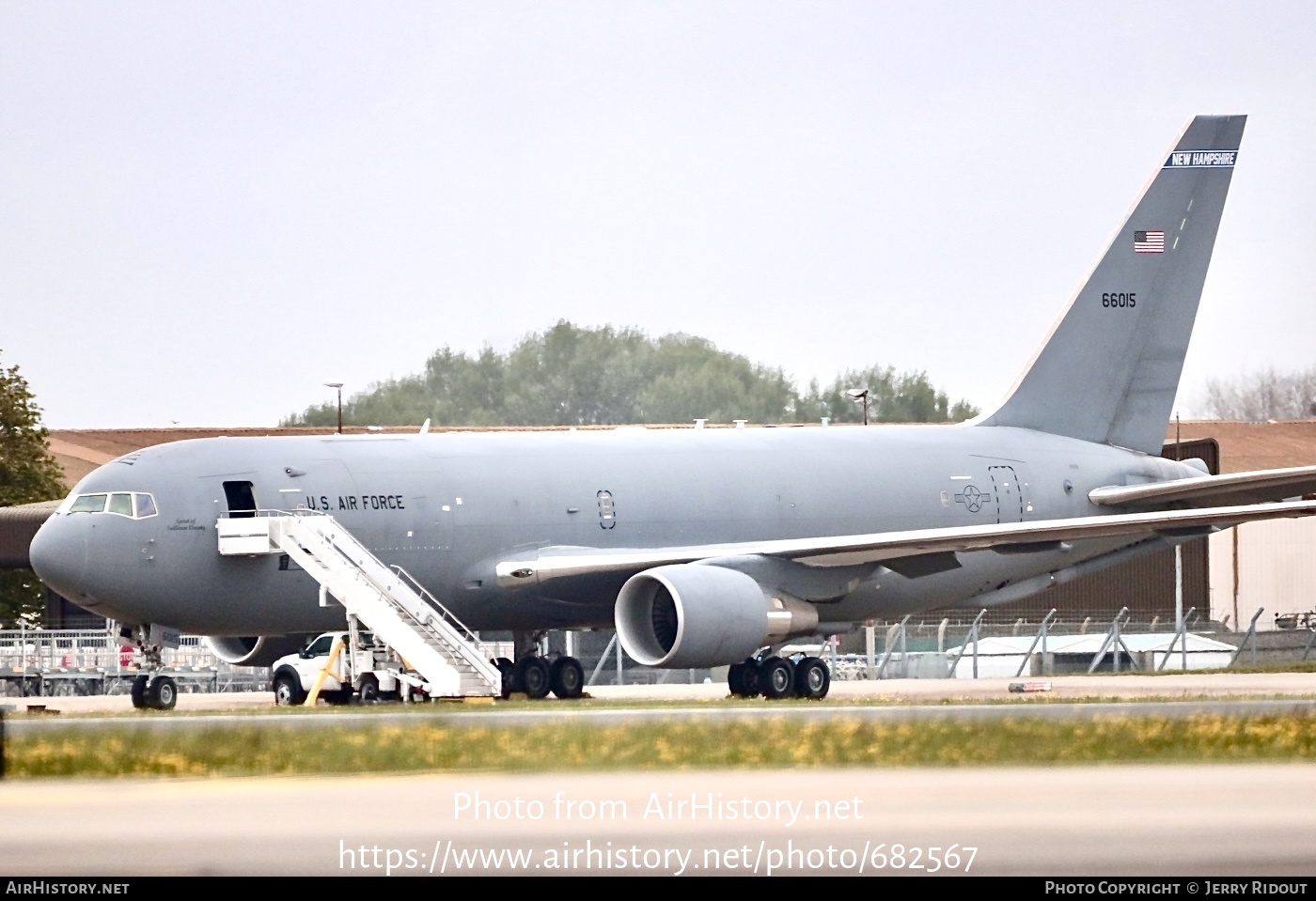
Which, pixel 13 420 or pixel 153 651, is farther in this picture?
pixel 13 420

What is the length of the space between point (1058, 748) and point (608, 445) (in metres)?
17.4

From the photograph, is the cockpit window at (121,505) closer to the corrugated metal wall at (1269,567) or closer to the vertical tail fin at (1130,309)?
the vertical tail fin at (1130,309)

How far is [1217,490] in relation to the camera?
1369 inches

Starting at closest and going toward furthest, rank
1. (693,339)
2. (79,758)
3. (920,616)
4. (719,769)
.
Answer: (719,769) < (79,758) < (920,616) < (693,339)

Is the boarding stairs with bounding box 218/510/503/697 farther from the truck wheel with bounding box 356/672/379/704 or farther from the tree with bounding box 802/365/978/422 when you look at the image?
the tree with bounding box 802/365/978/422

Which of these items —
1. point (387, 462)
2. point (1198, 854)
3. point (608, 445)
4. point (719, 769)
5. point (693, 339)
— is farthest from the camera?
point (693, 339)

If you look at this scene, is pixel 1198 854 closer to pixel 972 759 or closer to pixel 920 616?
pixel 972 759

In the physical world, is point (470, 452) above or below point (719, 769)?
above

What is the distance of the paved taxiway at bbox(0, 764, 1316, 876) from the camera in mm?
11195

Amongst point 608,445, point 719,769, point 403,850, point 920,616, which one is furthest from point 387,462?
point 920,616

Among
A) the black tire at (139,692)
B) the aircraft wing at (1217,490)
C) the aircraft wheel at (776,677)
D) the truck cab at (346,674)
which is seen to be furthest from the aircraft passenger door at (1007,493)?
the black tire at (139,692)

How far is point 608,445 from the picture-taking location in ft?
112

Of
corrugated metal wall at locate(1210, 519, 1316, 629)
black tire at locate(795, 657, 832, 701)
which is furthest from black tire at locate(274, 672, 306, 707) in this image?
corrugated metal wall at locate(1210, 519, 1316, 629)

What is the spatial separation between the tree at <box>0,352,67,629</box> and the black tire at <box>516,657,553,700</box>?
26.3m
